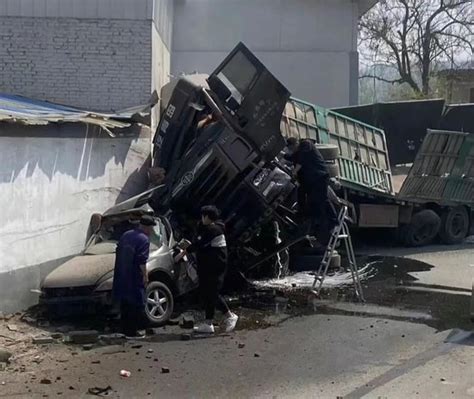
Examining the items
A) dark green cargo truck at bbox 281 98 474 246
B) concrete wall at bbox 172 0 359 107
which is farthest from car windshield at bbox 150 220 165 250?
concrete wall at bbox 172 0 359 107

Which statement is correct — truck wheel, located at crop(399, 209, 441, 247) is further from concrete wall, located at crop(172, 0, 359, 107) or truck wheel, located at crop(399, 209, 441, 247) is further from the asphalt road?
concrete wall, located at crop(172, 0, 359, 107)

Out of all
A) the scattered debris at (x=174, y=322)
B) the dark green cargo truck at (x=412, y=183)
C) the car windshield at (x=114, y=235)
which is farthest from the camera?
the dark green cargo truck at (x=412, y=183)

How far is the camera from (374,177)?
16.7m

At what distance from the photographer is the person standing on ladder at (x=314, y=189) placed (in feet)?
36.2

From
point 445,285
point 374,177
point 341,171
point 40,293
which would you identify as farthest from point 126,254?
point 374,177

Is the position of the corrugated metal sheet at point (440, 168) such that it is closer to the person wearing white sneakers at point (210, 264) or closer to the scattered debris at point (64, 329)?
the person wearing white sneakers at point (210, 264)

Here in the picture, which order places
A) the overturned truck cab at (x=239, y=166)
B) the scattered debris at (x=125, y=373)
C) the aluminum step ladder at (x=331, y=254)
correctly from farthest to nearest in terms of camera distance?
the aluminum step ladder at (x=331, y=254)
the overturned truck cab at (x=239, y=166)
the scattered debris at (x=125, y=373)

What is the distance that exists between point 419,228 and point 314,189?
7.11 m

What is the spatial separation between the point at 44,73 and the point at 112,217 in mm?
4937

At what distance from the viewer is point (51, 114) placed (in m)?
11.4

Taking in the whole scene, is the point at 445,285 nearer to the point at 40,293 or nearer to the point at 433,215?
the point at 433,215

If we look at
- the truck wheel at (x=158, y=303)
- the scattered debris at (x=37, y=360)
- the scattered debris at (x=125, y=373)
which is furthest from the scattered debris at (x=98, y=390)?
the truck wheel at (x=158, y=303)

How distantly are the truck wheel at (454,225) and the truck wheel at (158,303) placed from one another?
10.1m

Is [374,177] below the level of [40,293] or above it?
above
